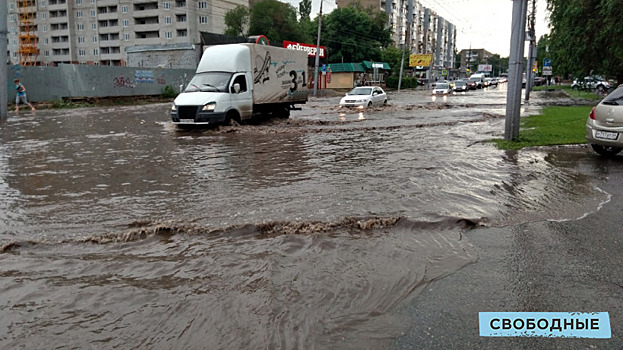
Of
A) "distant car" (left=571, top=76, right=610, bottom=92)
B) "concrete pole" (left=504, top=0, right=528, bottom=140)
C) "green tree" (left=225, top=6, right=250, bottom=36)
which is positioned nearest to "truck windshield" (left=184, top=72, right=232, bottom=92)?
"concrete pole" (left=504, top=0, right=528, bottom=140)

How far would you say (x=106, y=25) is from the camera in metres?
86.3

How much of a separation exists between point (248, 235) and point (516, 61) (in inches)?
347

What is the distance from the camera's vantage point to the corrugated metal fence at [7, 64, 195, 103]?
28.6 metres

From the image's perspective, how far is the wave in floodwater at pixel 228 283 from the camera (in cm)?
320

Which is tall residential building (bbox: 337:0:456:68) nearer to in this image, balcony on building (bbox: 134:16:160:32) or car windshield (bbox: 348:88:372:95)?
balcony on building (bbox: 134:16:160:32)

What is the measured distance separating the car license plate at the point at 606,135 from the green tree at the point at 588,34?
1403 cm

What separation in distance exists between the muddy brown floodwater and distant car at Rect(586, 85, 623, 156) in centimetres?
50

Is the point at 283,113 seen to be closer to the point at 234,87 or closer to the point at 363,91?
the point at 234,87

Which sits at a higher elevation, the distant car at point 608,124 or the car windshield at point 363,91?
the car windshield at point 363,91

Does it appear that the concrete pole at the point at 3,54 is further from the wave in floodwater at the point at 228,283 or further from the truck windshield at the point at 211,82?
the wave in floodwater at the point at 228,283

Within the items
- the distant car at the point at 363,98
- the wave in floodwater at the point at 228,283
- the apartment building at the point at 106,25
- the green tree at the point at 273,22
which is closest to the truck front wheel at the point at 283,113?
the distant car at the point at 363,98

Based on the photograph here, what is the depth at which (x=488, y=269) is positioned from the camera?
4.12 metres

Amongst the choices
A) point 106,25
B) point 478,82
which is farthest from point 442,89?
point 106,25

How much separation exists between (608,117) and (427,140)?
15.1ft
